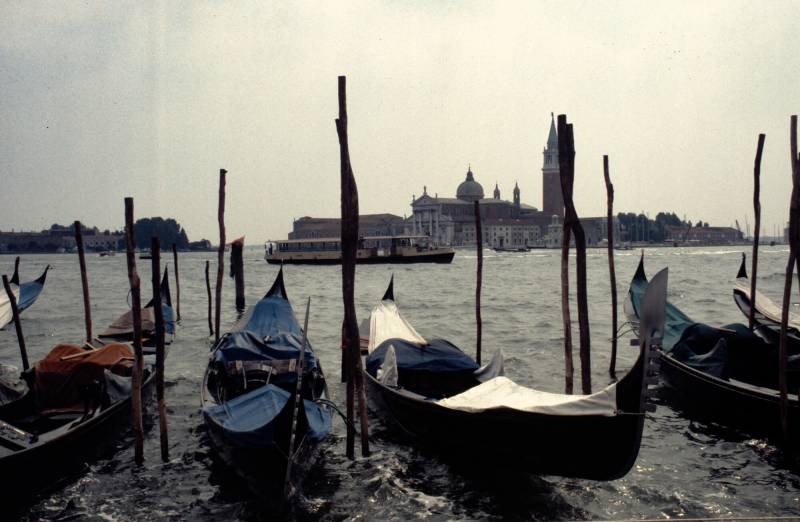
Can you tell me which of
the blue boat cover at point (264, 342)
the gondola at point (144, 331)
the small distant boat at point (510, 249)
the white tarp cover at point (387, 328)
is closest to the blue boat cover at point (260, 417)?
the blue boat cover at point (264, 342)

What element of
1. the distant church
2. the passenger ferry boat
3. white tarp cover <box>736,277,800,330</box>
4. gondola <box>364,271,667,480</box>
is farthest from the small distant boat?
gondola <box>364,271,667,480</box>

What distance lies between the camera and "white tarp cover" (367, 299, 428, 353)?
8312 mm

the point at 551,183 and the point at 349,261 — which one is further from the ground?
the point at 551,183

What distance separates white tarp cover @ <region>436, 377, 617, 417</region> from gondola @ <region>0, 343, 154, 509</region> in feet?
8.91

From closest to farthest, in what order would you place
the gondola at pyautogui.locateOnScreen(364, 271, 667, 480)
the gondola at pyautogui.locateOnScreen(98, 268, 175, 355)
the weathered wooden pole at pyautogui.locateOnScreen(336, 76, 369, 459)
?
the gondola at pyautogui.locateOnScreen(364, 271, 667, 480) → the weathered wooden pole at pyautogui.locateOnScreen(336, 76, 369, 459) → the gondola at pyautogui.locateOnScreen(98, 268, 175, 355)

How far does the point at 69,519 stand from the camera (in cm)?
459

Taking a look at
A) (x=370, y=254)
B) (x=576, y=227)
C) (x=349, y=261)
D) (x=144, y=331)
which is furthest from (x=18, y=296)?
(x=370, y=254)

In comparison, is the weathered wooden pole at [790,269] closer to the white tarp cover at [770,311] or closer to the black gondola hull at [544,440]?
the black gondola hull at [544,440]

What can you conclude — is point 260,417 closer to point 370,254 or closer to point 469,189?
point 370,254

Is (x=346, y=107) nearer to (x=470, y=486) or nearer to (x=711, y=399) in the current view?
(x=470, y=486)

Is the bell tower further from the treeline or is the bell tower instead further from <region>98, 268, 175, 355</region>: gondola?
<region>98, 268, 175, 355</region>: gondola

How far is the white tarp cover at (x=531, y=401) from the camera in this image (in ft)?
13.5

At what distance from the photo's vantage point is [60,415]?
566cm

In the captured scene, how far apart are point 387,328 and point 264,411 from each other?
3865 millimetres
